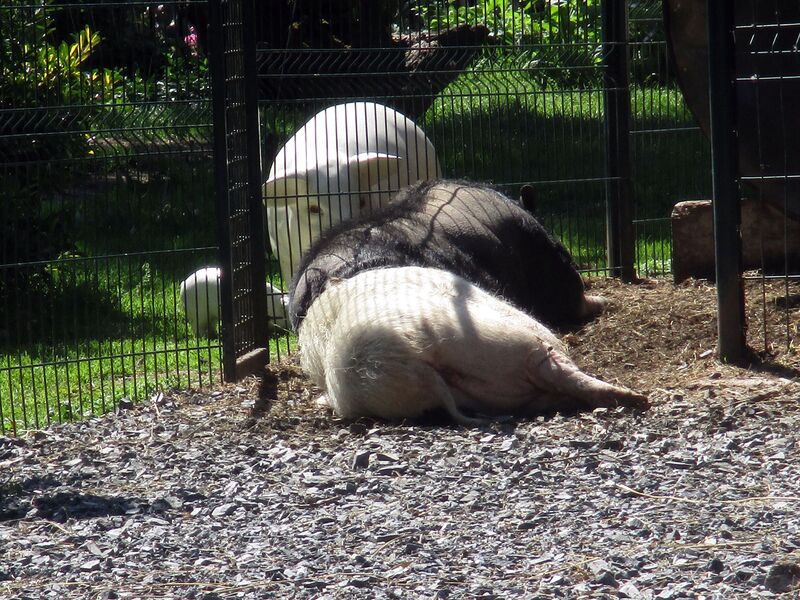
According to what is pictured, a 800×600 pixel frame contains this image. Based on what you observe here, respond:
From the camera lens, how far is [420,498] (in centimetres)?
439

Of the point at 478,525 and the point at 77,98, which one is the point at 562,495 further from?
the point at 77,98

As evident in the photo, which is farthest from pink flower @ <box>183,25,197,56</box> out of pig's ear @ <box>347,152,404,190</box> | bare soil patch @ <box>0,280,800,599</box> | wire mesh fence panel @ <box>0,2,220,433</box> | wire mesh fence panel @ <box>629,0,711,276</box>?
wire mesh fence panel @ <box>629,0,711,276</box>

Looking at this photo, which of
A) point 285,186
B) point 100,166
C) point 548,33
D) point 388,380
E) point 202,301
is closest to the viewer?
point 388,380

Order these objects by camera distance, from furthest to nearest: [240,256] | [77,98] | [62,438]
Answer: [77,98]
[240,256]
[62,438]

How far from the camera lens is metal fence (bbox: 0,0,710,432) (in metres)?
6.55

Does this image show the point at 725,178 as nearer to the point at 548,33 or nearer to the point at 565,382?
the point at 565,382

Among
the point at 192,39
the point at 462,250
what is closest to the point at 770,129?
the point at 462,250

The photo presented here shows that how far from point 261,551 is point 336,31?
4868 mm

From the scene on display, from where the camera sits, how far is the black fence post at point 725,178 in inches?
232

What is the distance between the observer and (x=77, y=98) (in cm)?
734

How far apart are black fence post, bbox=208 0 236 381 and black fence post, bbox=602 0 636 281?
341cm

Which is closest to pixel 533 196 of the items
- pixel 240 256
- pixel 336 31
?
pixel 336 31

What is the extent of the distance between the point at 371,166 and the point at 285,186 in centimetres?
67

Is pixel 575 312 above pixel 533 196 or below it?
below
